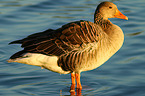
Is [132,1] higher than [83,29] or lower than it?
higher

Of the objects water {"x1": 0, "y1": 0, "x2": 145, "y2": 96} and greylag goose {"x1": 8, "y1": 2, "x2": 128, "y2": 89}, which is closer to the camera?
greylag goose {"x1": 8, "y1": 2, "x2": 128, "y2": 89}

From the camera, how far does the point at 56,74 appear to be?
33.4ft

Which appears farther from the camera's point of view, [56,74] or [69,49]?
[56,74]


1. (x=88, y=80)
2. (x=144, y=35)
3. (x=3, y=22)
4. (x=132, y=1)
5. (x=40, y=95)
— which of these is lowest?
A: (x=40, y=95)

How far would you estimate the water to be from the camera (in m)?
9.22

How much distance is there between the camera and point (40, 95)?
8828mm

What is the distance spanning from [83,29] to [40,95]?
1976 mm

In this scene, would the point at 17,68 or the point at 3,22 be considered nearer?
the point at 17,68

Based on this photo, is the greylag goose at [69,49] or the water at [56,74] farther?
the water at [56,74]

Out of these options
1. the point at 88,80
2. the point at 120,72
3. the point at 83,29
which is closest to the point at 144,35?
the point at 120,72

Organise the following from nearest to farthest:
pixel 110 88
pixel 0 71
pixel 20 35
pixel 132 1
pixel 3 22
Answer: pixel 110 88 < pixel 0 71 < pixel 20 35 < pixel 3 22 < pixel 132 1

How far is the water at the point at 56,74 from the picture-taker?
9.22 metres

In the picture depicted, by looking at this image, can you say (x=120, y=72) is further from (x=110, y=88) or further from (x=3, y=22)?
(x=3, y=22)

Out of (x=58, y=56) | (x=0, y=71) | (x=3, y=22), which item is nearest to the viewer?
(x=58, y=56)
